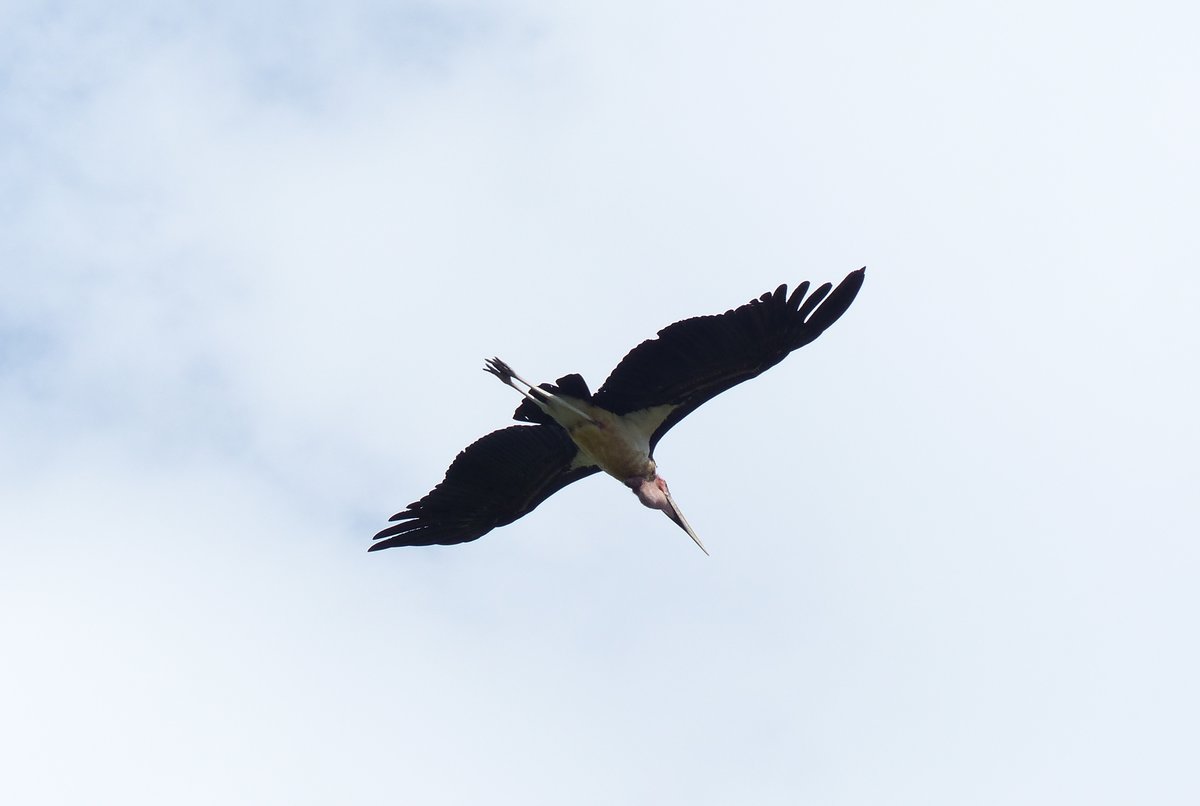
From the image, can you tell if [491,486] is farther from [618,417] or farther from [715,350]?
[715,350]

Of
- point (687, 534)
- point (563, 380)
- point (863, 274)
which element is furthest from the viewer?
point (687, 534)

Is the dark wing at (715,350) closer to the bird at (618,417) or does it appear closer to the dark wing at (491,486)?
the bird at (618,417)

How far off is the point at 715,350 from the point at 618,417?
5.16ft

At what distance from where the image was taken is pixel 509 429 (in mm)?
20438

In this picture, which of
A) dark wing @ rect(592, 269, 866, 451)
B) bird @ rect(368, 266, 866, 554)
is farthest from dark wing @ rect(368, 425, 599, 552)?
dark wing @ rect(592, 269, 866, 451)

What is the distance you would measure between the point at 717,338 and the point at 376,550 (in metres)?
5.16

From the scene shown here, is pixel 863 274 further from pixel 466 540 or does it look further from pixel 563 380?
pixel 466 540

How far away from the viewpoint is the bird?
715 inches

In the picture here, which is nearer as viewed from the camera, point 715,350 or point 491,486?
point 715,350

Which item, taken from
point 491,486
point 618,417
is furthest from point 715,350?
point 491,486

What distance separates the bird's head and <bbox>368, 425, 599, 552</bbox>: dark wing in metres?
0.87

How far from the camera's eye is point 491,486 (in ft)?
68.4

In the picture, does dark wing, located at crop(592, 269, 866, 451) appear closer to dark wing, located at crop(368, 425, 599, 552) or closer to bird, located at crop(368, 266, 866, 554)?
bird, located at crop(368, 266, 866, 554)

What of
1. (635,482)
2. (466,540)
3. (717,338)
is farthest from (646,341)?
(466,540)
